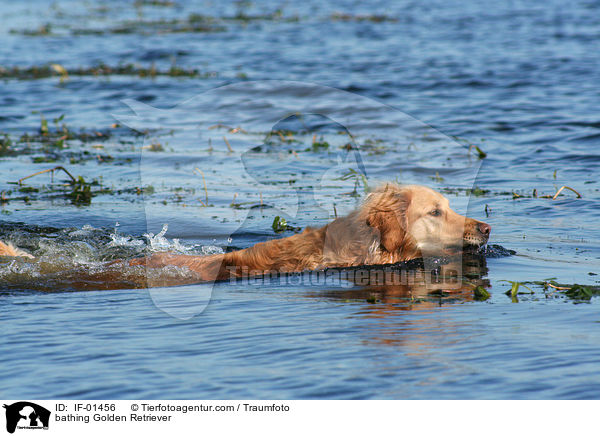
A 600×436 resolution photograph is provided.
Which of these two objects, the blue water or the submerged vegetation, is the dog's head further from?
the submerged vegetation

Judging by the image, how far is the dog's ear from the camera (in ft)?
26.2

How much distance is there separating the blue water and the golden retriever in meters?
0.30

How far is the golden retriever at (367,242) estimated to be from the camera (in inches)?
308

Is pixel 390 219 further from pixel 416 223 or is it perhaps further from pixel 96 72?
pixel 96 72

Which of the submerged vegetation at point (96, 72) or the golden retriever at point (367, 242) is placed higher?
the submerged vegetation at point (96, 72)

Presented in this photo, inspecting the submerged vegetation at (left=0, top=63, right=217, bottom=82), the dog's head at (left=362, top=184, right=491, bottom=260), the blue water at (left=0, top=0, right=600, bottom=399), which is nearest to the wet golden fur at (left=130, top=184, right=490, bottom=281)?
the dog's head at (left=362, top=184, right=491, bottom=260)

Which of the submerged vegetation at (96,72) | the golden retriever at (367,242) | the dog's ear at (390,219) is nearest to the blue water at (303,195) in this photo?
the golden retriever at (367,242)

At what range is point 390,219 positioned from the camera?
8.00 metres

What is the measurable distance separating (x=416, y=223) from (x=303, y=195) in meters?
3.71

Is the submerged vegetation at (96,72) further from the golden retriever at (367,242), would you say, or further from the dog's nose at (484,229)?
the dog's nose at (484,229)

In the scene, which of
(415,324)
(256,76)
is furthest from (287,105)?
(415,324)

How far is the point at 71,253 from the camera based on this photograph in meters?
8.78

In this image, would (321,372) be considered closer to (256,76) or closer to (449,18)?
(256,76)

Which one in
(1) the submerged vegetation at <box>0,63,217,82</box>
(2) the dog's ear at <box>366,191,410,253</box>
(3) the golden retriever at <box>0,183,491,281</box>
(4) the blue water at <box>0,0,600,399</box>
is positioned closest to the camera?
(4) the blue water at <box>0,0,600,399</box>
